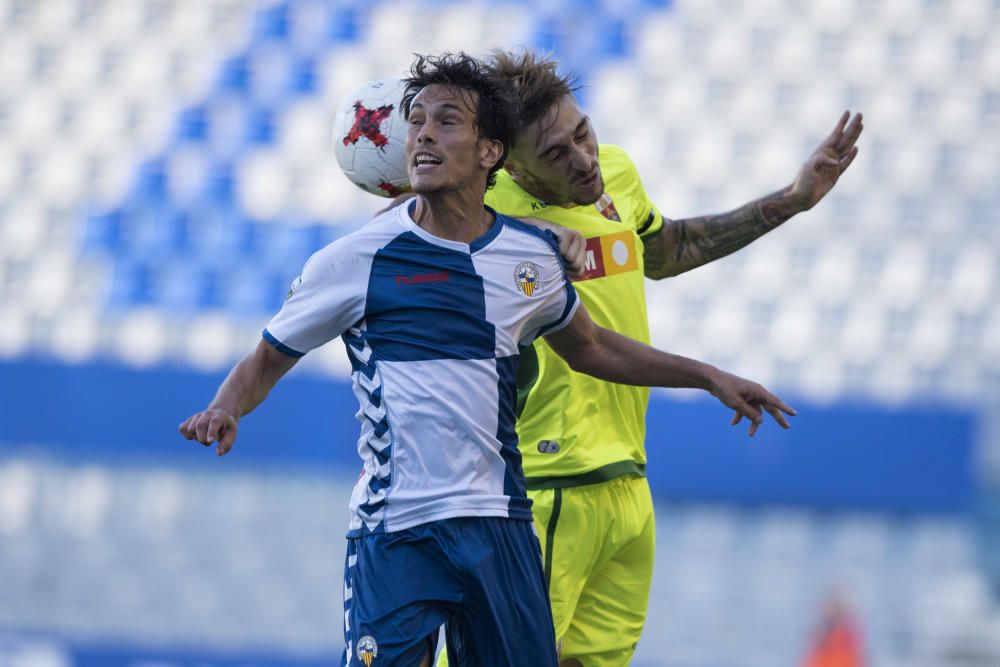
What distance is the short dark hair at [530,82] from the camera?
3139 mm

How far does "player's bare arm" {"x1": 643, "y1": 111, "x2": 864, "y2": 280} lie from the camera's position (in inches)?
145

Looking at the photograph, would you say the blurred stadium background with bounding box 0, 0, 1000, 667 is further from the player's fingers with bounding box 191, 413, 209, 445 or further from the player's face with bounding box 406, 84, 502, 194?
the player's fingers with bounding box 191, 413, 209, 445

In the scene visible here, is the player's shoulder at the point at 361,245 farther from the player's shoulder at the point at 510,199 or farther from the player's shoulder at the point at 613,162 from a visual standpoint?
the player's shoulder at the point at 613,162

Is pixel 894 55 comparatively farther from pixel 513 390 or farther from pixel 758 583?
pixel 513 390

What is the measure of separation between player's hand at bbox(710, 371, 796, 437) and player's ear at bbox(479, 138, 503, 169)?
2.32 ft

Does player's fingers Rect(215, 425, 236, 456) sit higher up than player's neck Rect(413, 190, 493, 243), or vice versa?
player's neck Rect(413, 190, 493, 243)

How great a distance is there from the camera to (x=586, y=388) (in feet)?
11.1

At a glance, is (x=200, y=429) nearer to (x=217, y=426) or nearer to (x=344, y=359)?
(x=217, y=426)

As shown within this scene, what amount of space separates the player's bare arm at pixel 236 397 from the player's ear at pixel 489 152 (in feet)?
1.94

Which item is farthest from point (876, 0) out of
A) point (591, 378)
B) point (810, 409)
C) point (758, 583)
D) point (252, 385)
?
point (252, 385)

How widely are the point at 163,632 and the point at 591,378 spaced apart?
6.79m

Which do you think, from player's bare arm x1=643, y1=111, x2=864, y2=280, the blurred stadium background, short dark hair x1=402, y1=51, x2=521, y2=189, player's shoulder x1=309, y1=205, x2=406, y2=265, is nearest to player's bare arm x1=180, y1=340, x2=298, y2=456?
player's shoulder x1=309, y1=205, x2=406, y2=265

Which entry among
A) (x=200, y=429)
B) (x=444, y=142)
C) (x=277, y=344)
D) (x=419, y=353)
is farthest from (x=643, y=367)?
(x=200, y=429)

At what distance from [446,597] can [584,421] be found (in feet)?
2.63
